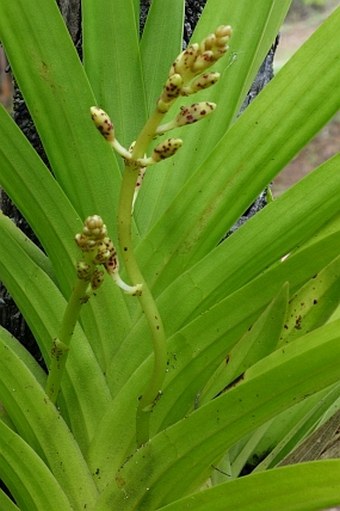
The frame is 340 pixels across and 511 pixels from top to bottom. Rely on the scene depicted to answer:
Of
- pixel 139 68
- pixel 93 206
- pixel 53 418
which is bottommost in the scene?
pixel 53 418

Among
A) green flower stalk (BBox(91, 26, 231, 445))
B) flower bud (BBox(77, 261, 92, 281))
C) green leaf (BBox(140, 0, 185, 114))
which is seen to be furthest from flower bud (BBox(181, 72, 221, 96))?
green leaf (BBox(140, 0, 185, 114))

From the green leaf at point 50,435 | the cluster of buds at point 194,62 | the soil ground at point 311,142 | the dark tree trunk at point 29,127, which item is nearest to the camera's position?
the cluster of buds at point 194,62

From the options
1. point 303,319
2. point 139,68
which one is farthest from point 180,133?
point 303,319

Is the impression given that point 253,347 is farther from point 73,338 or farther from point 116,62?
point 116,62

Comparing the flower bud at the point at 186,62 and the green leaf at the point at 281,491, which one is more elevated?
the flower bud at the point at 186,62

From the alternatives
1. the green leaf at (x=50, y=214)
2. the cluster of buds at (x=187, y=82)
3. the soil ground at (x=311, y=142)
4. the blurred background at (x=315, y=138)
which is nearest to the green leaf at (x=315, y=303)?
the green leaf at (x=50, y=214)

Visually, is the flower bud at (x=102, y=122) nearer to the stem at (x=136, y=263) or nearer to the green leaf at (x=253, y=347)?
the stem at (x=136, y=263)

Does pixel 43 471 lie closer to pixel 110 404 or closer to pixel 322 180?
pixel 110 404
